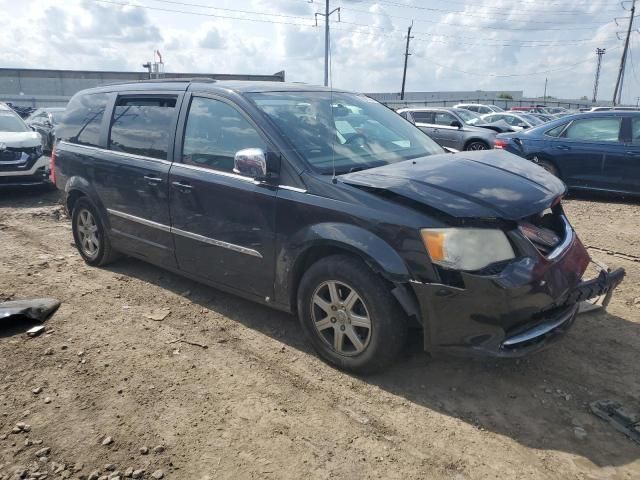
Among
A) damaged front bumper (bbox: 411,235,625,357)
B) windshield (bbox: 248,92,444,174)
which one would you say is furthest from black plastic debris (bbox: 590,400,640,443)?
windshield (bbox: 248,92,444,174)

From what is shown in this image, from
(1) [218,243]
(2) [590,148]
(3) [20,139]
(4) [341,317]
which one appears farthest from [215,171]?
(3) [20,139]

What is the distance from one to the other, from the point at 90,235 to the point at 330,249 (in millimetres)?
3261

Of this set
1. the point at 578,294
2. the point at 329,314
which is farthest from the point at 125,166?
the point at 578,294

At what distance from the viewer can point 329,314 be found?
11.1ft

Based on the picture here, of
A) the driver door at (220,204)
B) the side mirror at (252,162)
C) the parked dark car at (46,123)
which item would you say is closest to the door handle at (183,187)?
the driver door at (220,204)

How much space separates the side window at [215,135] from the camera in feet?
12.5

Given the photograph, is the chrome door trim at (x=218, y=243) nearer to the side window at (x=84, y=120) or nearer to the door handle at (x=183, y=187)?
the door handle at (x=183, y=187)

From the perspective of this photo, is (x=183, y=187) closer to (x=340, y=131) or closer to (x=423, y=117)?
(x=340, y=131)

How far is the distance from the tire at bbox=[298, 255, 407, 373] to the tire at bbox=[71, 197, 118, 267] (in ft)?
8.97

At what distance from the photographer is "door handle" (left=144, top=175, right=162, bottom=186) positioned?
436cm

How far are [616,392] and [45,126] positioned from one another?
47.5ft

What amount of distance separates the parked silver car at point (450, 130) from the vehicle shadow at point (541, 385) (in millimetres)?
8050

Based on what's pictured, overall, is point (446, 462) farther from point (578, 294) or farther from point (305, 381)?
point (578, 294)

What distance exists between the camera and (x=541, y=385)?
3242mm
